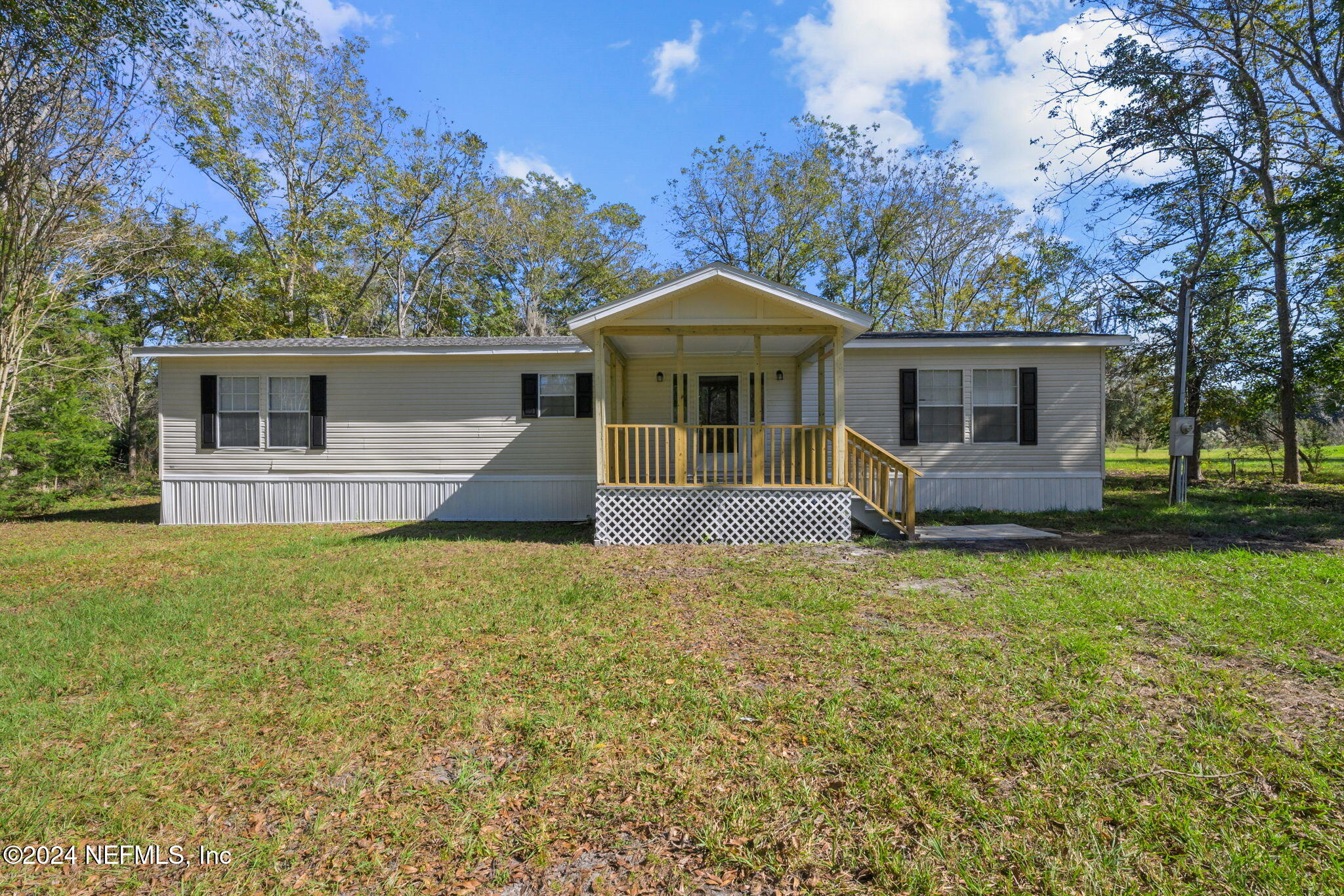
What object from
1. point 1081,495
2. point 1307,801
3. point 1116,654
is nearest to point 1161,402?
point 1081,495

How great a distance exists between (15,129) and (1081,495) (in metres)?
19.0

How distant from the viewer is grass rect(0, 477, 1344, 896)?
2164 mm

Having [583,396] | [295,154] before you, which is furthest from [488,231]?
[583,396]

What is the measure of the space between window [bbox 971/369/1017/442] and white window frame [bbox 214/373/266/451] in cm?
1337

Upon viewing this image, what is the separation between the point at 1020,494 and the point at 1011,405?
167cm

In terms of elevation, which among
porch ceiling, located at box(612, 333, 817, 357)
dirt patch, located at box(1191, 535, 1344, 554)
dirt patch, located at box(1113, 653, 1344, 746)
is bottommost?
dirt patch, located at box(1113, 653, 1344, 746)

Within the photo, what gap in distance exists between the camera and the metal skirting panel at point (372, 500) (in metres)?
11.0

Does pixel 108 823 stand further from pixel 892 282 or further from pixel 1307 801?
pixel 892 282

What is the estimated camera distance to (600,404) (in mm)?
8406

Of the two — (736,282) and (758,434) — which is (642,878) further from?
(736,282)

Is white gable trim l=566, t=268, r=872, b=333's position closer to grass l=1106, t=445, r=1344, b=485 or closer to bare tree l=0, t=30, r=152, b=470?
bare tree l=0, t=30, r=152, b=470

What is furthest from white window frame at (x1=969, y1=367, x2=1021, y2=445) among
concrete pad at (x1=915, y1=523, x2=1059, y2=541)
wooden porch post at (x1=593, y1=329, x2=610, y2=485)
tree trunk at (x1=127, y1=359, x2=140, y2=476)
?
tree trunk at (x1=127, y1=359, x2=140, y2=476)

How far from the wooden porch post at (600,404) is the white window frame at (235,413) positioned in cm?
705

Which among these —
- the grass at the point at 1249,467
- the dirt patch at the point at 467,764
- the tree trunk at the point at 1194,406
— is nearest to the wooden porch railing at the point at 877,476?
the dirt patch at the point at 467,764
